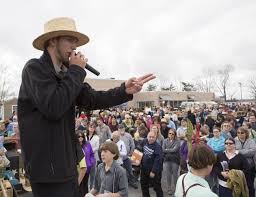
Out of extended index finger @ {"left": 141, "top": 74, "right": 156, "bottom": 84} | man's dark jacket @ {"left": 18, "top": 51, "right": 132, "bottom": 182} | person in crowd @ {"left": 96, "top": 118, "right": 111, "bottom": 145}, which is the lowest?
person in crowd @ {"left": 96, "top": 118, "right": 111, "bottom": 145}

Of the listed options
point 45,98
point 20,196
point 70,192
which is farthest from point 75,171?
point 20,196

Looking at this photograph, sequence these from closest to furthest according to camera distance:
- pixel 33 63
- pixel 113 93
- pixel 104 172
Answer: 1. pixel 33 63
2. pixel 113 93
3. pixel 104 172

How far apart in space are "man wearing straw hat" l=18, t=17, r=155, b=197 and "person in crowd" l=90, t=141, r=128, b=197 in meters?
2.67

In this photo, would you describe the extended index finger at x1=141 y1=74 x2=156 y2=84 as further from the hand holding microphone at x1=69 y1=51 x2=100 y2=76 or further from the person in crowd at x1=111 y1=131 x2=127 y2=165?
the person in crowd at x1=111 y1=131 x2=127 y2=165

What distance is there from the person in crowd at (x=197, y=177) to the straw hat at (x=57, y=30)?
1.71 metres

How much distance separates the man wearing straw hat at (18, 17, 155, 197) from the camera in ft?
6.03

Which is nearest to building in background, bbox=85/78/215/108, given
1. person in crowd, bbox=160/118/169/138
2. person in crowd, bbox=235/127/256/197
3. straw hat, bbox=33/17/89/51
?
person in crowd, bbox=160/118/169/138

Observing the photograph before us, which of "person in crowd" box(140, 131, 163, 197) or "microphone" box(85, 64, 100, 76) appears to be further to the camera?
"person in crowd" box(140, 131, 163, 197)

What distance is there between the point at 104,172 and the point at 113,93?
279 cm

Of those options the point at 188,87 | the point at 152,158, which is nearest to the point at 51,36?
the point at 152,158

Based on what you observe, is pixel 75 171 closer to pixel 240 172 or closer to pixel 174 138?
pixel 240 172

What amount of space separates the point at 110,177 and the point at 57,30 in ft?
10.2

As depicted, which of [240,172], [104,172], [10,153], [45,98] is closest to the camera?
[45,98]

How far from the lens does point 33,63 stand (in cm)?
196
